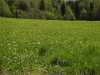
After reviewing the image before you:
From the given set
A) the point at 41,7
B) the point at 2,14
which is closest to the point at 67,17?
the point at 41,7

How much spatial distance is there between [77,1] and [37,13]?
226 ft

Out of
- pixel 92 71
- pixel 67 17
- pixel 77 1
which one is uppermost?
pixel 77 1

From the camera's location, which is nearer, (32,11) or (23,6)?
(23,6)

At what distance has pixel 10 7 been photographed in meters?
71.0

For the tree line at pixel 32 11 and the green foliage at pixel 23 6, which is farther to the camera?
the green foliage at pixel 23 6

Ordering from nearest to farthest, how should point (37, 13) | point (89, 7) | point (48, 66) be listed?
point (48, 66), point (37, 13), point (89, 7)

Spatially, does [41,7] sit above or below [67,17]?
above

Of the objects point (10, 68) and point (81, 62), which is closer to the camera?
point (10, 68)

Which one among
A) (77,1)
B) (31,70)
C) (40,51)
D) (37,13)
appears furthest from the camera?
(77,1)

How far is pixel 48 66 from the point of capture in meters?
4.23

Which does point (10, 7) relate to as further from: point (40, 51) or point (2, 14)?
point (40, 51)

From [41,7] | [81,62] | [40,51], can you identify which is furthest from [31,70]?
[41,7]

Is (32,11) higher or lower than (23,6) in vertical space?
lower

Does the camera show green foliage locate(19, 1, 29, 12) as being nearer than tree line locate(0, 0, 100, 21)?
No
